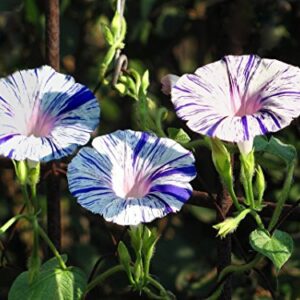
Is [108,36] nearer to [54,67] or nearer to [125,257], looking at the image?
[54,67]

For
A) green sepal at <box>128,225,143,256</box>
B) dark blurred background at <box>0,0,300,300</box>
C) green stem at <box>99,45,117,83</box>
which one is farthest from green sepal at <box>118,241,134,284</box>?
dark blurred background at <box>0,0,300,300</box>

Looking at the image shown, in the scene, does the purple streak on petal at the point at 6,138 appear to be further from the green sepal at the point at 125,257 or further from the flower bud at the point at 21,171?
the green sepal at the point at 125,257

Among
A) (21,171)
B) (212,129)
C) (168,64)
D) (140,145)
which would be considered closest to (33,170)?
(21,171)

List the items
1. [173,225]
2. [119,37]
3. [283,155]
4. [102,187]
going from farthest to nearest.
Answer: [173,225] < [119,37] < [283,155] < [102,187]

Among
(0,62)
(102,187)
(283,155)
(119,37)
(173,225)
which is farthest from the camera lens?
(0,62)

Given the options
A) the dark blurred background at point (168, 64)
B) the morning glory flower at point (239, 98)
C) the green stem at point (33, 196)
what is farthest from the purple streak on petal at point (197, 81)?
the dark blurred background at point (168, 64)

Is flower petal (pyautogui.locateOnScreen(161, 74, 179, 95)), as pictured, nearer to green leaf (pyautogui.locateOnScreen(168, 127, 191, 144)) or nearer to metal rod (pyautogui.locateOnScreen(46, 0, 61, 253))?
green leaf (pyautogui.locateOnScreen(168, 127, 191, 144))

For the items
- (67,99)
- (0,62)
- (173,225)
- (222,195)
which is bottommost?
(173,225)

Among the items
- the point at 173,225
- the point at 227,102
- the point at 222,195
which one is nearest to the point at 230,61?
the point at 227,102

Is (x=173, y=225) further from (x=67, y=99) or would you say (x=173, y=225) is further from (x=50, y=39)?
(x=67, y=99)
